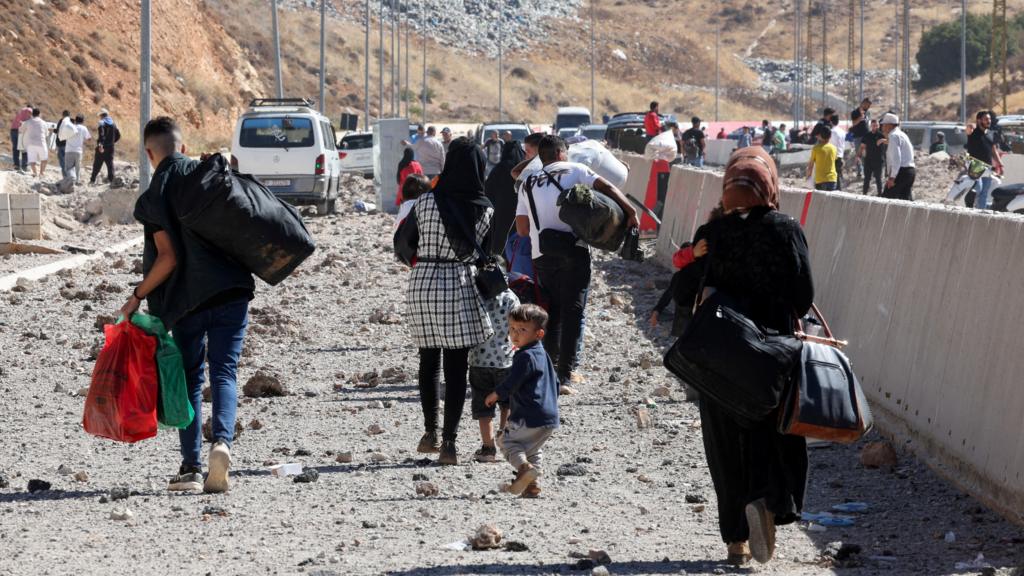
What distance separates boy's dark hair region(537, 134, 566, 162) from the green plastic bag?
3612mm

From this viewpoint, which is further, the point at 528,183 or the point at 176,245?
the point at 528,183

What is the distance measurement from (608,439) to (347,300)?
7.95 metres

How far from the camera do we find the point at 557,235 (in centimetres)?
970

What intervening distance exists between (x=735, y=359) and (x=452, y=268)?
2609mm

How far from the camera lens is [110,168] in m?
36.4

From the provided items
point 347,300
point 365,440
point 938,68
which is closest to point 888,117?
point 347,300

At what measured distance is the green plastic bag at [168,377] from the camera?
6.82 metres

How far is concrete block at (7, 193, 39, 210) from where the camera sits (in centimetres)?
2208

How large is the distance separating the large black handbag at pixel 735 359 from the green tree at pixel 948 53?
5113 inches

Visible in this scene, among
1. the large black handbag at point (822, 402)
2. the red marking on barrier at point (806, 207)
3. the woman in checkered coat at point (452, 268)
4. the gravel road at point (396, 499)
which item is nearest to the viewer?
the large black handbag at point (822, 402)

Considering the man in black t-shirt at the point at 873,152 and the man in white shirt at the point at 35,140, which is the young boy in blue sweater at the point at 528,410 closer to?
the man in black t-shirt at the point at 873,152

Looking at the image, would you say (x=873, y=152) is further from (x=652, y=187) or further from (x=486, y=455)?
(x=486, y=455)

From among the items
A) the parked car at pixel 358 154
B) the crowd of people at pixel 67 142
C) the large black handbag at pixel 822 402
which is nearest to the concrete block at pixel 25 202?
the crowd of people at pixel 67 142

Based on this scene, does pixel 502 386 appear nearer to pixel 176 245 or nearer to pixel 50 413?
pixel 176 245
